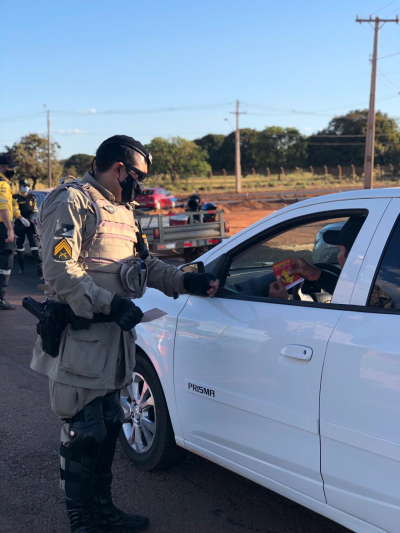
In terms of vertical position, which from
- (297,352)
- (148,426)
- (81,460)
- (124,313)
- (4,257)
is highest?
(124,313)

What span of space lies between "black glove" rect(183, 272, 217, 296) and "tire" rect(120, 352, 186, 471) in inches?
27.1

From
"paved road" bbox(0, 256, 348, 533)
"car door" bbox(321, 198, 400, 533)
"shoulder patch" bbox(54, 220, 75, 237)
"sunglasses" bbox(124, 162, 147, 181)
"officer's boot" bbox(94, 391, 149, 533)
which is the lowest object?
"paved road" bbox(0, 256, 348, 533)

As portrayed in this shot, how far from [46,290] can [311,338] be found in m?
1.34

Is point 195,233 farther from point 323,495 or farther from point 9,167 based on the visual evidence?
point 323,495

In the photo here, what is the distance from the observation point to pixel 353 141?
83000 millimetres

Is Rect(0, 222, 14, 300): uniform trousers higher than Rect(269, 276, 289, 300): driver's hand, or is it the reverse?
Rect(269, 276, 289, 300): driver's hand

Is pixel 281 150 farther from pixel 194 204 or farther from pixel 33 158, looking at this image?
pixel 194 204

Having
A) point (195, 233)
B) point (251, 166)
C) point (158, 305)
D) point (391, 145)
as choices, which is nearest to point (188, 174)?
point (251, 166)

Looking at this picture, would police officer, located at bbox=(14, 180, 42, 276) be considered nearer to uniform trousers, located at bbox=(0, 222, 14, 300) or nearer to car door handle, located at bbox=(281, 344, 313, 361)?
uniform trousers, located at bbox=(0, 222, 14, 300)

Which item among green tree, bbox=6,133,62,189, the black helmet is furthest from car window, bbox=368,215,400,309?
green tree, bbox=6,133,62,189

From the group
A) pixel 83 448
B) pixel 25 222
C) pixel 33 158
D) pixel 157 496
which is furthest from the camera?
pixel 33 158

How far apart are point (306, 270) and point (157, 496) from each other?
1606 millimetres

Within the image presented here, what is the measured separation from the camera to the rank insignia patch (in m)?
2.63

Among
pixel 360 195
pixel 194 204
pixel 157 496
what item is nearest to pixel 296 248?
pixel 360 195
